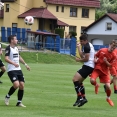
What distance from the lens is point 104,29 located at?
72250 mm

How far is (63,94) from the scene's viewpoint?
17.1 m

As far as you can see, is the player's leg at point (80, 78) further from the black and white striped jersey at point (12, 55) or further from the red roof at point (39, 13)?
the red roof at point (39, 13)

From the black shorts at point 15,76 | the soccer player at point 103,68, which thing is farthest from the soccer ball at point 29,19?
the black shorts at point 15,76

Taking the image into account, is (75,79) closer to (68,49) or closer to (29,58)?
(29,58)

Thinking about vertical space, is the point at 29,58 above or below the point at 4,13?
below

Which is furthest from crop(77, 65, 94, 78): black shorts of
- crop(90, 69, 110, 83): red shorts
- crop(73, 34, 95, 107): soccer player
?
crop(90, 69, 110, 83): red shorts

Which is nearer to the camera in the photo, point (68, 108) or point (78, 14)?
point (68, 108)

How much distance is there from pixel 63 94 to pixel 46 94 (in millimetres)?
629

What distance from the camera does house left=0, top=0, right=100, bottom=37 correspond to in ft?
229

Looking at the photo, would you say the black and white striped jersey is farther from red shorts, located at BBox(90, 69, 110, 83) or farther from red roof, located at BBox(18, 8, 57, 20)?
red roof, located at BBox(18, 8, 57, 20)

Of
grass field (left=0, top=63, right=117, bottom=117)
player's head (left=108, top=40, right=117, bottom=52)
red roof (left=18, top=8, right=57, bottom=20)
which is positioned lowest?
grass field (left=0, top=63, right=117, bottom=117)

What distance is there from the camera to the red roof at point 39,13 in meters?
68.0

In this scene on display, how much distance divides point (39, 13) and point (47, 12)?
5.20ft

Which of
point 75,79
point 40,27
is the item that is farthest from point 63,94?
point 40,27
